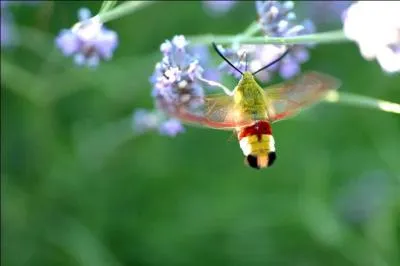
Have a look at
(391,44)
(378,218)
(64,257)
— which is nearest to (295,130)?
(378,218)

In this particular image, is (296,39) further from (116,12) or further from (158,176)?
(158,176)

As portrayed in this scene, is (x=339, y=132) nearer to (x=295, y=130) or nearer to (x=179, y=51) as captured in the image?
(x=295, y=130)

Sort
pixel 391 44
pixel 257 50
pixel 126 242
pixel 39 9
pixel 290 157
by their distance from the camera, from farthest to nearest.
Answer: pixel 290 157
pixel 126 242
pixel 39 9
pixel 257 50
pixel 391 44

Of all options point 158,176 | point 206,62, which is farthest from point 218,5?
point 158,176

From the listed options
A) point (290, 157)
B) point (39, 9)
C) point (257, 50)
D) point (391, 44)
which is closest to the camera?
point (391, 44)

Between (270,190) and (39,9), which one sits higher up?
(39,9)

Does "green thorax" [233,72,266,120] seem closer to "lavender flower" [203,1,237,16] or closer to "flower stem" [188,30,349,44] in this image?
"flower stem" [188,30,349,44]

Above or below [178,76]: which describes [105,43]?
above

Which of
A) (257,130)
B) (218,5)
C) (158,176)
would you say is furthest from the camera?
(158,176)
